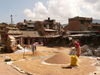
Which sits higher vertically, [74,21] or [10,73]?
[74,21]

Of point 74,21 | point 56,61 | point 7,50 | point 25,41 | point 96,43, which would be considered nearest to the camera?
point 56,61

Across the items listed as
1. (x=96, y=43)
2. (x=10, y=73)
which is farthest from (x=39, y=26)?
(x=10, y=73)

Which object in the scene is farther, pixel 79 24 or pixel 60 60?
pixel 79 24

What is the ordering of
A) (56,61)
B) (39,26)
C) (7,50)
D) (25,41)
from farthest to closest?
(39,26)
(25,41)
(7,50)
(56,61)

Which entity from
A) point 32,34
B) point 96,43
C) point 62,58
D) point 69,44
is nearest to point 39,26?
point 32,34

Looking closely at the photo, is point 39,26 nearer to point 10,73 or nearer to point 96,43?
point 96,43

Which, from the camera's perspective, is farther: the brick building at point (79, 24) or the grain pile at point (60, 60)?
the brick building at point (79, 24)

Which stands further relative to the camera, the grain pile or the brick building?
the brick building

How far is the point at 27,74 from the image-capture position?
1653cm

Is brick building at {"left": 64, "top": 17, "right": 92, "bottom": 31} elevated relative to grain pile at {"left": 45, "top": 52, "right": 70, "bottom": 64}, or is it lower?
elevated

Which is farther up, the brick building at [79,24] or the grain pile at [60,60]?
the brick building at [79,24]

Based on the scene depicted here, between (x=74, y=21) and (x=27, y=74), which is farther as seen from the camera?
(x=74, y=21)

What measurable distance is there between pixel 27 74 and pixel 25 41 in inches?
1337

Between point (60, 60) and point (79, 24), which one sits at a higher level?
point (79, 24)
